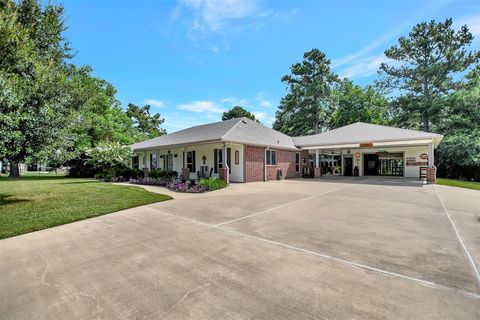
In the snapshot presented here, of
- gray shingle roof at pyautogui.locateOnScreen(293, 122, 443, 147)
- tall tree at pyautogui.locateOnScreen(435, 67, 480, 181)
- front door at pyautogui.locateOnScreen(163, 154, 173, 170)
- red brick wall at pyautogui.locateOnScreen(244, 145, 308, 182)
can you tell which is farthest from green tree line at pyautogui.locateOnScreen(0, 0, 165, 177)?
tall tree at pyautogui.locateOnScreen(435, 67, 480, 181)

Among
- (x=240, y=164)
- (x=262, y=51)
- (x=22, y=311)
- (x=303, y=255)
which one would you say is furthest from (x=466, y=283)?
(x=262, y=51)

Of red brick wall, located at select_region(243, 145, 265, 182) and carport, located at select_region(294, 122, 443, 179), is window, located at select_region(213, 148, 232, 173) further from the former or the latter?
carport, located at select_region(294, 122, 443, 179)

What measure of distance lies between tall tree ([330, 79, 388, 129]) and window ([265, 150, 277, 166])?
1991 centimetres

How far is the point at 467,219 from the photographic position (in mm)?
6441

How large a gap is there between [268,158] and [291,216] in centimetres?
1166

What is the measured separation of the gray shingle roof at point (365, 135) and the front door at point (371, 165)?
3.70 metres

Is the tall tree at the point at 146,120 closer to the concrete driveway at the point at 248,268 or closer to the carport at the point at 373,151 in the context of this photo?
the carport at the point at 373,151

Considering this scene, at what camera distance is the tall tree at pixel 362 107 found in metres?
33.0

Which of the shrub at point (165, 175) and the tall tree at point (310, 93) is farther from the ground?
the tall tree at point (310, 93)

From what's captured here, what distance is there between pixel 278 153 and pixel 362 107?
20.8 m

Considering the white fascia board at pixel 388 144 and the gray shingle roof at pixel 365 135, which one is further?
the white fascia board at pixel 388 144

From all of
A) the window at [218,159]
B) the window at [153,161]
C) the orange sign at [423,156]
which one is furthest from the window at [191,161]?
the orange sign at [423,156]

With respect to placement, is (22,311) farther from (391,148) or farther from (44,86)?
(391,148)

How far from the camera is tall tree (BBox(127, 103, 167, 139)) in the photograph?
50.0 meters
